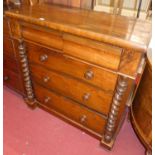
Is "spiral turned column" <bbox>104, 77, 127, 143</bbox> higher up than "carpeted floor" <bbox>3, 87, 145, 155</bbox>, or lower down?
higher up

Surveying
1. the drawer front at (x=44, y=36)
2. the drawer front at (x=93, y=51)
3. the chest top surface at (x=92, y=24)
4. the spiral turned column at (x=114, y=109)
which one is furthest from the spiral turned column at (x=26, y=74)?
the spiral turned column at (x=114, y=109)

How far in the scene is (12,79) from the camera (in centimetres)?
172

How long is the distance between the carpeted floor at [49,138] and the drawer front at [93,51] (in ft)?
2.59

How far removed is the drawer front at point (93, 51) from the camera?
908 mm

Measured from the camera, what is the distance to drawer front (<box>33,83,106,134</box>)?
4.24ft

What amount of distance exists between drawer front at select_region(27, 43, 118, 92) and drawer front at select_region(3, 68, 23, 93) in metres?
0.44

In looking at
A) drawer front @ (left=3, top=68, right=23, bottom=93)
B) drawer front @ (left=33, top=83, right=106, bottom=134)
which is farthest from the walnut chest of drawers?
drawer front @ (left=3, top=68, right=23, bottom=93)

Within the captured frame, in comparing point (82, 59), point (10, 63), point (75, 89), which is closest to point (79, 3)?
point (82, 59)

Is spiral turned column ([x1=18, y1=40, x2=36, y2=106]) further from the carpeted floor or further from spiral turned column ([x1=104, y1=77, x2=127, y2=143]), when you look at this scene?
spiral turned column ([x1=104, y1=77, x2=127, y2=143])

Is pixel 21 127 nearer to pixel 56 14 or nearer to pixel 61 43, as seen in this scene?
pixel 61 43

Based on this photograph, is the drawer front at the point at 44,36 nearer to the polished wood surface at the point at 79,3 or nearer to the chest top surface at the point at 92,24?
the chest top surface at the point at 92,24

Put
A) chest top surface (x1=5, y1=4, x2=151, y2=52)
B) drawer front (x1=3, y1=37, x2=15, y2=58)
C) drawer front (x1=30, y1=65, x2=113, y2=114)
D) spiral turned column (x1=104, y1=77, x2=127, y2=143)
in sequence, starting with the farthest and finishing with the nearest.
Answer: drawer front (x1=3, y1=37, x2=15, y2=58), drawer front (x1=30, y1=65, x2=113, y2=114), spiral turned column (x1=104, y1=77, x2=127, y2=143), chest top surface (x1=5, y1=4, x2=151, y2=52)

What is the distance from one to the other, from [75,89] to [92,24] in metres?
0.48

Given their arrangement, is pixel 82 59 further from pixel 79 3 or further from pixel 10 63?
pixel 10 63
